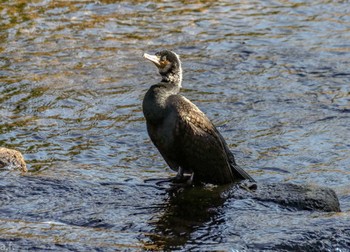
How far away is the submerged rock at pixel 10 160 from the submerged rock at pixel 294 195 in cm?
211

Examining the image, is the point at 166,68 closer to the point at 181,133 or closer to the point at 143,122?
the point at 181,133

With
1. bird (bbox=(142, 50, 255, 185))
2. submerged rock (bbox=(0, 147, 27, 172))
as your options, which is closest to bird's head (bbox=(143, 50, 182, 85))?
bird (bbox=(142, 50, 255, 185))

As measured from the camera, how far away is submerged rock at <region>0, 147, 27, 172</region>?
7.96 m

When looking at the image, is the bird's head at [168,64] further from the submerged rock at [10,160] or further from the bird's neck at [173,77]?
the submerged rock at [10,160]

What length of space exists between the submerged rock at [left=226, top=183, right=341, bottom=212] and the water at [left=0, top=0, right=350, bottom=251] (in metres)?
0.12

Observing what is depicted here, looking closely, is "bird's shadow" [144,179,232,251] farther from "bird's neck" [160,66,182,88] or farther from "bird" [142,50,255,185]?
"bird's neck" [160,66,182,88]

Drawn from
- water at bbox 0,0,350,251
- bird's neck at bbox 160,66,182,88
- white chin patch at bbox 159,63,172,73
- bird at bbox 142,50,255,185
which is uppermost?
white chin patch at bbox 159,63,172,73

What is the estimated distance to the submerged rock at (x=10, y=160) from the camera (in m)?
7.96

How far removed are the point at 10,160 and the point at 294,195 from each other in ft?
8.98

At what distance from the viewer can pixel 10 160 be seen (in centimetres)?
803

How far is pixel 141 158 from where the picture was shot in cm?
964

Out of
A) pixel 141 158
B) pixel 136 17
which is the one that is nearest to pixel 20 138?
pixel 141 158

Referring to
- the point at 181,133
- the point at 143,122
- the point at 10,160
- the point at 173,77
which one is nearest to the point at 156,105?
the point at 181,133

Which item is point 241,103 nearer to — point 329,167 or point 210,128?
point 329,167
